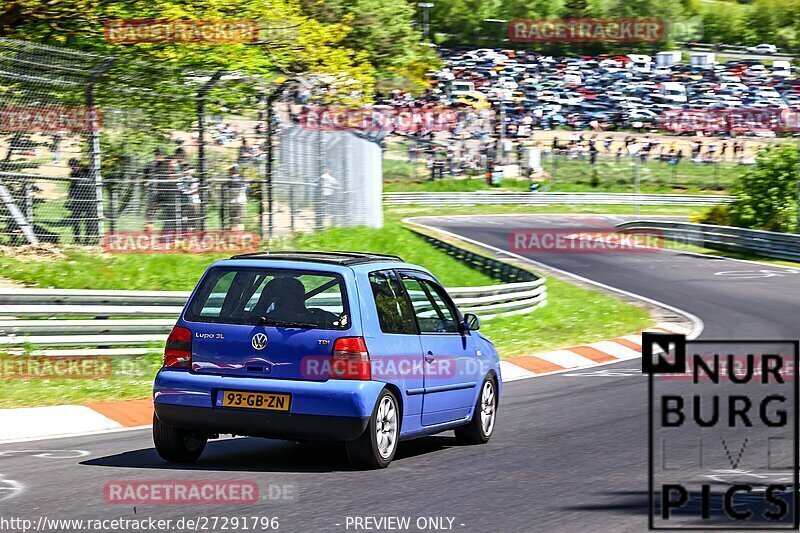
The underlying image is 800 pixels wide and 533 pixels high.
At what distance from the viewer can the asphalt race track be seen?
6105 mm

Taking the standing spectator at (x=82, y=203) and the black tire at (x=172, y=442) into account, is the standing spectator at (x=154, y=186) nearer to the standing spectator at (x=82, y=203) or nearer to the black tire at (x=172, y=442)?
the standing spectator at (x=82, y=203)

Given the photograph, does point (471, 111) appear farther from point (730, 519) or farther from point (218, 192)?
point (730, 519)

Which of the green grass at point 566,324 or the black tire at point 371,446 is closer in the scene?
the black tire at point 371,446

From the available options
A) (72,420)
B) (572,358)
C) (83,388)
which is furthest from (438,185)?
(72,420)

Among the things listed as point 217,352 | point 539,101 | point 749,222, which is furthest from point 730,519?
point 539,101

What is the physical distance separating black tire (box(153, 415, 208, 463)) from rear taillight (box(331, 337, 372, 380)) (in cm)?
114

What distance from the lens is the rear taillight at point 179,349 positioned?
7.54 meters

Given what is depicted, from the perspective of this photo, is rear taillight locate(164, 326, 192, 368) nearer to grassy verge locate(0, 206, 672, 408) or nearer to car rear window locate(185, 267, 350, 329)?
car rear window locate(185, 267, 350, 329)

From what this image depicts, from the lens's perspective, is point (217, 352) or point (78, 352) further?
point (78, 352)

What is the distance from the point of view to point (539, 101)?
233 ft

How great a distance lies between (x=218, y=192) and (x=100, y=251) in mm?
2489

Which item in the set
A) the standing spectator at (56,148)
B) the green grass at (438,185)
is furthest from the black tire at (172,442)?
the green grass at (438,185)

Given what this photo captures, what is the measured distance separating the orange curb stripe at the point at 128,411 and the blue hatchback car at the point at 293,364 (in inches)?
88.4

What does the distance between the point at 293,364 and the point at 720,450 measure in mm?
3505
